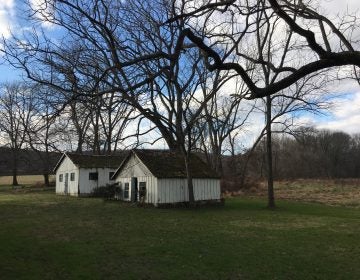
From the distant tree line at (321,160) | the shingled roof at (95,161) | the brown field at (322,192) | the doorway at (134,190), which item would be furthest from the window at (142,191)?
the distant tree line at (321,160)

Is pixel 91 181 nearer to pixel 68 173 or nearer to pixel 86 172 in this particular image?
pixel 86 172

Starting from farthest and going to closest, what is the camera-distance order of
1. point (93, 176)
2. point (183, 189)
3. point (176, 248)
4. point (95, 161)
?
1. point (95, 161)
2. point (93, 176)
3. point (183, 189)
4. point (176, 248)

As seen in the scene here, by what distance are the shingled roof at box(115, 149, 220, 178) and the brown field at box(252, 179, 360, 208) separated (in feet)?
30.3

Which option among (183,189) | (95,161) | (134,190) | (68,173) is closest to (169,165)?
(183,189)

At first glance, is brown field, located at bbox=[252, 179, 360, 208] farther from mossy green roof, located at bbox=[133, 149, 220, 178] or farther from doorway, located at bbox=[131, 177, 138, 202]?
doorway, located at bbox=[131, 177, 138, 202]

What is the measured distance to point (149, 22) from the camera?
79.7 feet

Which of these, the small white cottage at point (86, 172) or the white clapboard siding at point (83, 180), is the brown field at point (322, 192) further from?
the white clapboard siding at point (83, 180)

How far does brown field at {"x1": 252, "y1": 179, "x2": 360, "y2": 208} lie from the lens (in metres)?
32.9

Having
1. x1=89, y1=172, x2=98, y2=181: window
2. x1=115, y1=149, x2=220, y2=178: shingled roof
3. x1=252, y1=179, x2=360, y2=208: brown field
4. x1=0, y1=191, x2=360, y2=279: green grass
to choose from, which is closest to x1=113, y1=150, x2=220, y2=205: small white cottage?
x1=115, y1=149, x2=220, y2=178: shingled roof

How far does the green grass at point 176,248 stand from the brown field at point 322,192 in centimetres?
1323

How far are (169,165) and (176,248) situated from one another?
648 inches

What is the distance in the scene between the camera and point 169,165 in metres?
28.8

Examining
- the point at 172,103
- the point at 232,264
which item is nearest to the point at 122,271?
the point at 232,264

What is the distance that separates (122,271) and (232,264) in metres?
2.73
